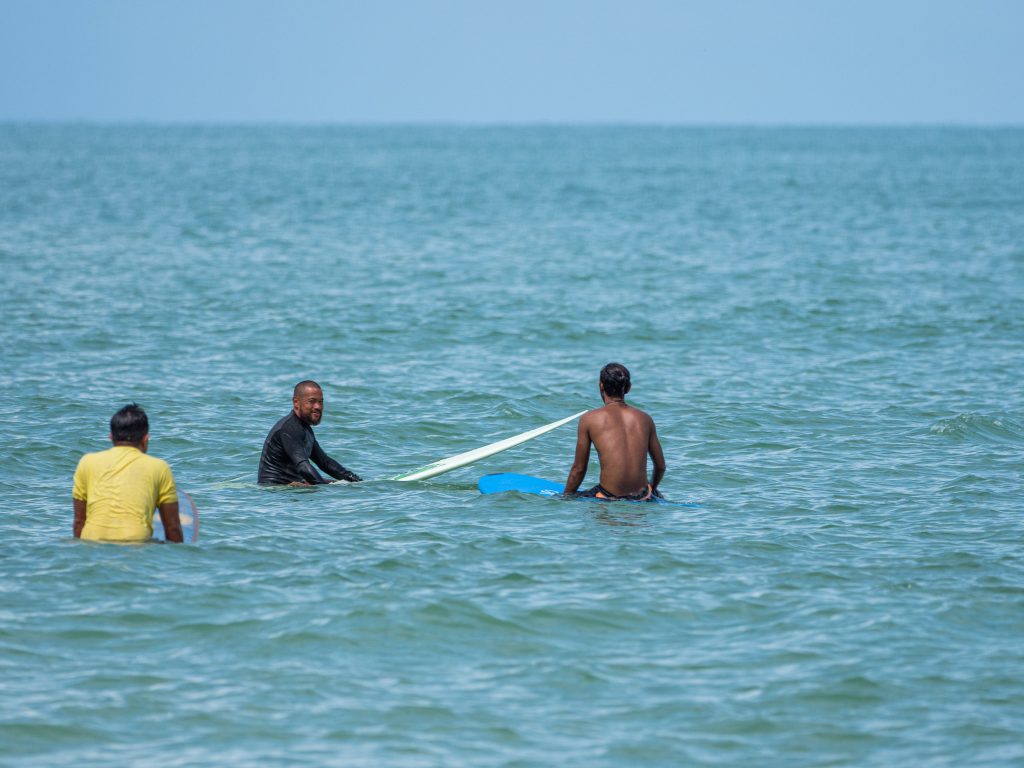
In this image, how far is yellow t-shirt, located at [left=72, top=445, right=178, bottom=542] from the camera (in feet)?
30.5

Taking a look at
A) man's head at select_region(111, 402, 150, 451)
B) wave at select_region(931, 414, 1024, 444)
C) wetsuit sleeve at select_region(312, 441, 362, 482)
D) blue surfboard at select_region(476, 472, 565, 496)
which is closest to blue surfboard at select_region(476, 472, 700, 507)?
blue surfboard at select_region(476, 472, 565, 496)

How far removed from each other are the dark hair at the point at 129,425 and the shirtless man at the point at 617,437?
12.1ft

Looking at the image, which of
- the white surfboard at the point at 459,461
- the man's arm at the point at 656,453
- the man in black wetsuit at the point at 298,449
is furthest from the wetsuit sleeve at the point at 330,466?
the man's arm at the point at 656,453

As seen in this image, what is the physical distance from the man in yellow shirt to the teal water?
0.25 meters

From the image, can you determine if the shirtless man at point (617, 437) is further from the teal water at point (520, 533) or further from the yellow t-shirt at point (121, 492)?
the yellow t-shirt at point (121, 492)

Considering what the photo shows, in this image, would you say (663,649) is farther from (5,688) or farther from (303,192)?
(303,192)

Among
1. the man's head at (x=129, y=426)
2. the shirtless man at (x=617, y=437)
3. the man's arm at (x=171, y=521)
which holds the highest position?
the man's head at (x=129, y=426)

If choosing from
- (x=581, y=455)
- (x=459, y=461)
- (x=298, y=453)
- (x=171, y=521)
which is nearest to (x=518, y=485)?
(x=459, y=461)

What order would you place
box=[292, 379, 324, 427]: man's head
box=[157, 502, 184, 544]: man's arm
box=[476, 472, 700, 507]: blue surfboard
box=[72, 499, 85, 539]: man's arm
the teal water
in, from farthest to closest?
box=[476, 472, 700, 507]: blue surfboard
box=[292, 379, 324, 427]: man's head
box=[157, 502, 184, 544]: man's arm
box=[72, 499, 85, 539]: man's arm
the teal water

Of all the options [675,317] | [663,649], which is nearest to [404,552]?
[663,649]

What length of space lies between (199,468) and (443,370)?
6.77 meters

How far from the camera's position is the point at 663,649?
8.51m

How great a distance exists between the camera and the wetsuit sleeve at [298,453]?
1197cm

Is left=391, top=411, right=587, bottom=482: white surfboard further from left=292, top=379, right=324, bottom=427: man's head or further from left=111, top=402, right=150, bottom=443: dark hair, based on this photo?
left=111, top=402, right=150, bottom=443: dark hair
